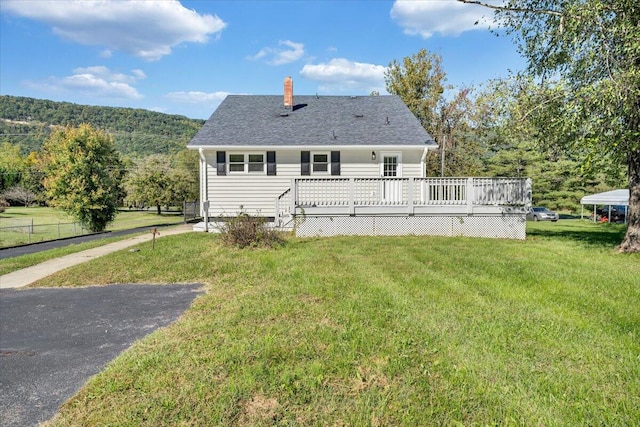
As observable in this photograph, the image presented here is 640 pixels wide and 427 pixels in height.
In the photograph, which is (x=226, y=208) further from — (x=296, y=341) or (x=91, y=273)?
(x=296, y=341)

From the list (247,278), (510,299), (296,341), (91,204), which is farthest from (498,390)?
(91,204)

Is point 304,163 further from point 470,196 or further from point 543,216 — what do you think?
point 543,216

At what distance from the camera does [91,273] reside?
24.9 ft

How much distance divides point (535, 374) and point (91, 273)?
778 centimetres

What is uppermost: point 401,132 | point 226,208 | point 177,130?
point 177,130

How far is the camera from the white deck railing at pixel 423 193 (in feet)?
39.0

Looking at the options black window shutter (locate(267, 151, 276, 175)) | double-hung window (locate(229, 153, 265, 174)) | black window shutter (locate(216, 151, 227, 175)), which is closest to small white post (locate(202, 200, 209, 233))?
black window shutter (locate(216, 151, 227, 175))

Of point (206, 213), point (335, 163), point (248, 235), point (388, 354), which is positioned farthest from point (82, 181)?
point (388, 354)

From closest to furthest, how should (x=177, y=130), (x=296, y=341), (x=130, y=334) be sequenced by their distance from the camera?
(x=296, y=341) → (x=130, y=334) → (x=177, y=130)

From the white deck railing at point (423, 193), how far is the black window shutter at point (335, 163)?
2.82m

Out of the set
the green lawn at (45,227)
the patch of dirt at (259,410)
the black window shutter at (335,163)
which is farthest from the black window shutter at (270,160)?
the patch of dirt at (259,410)

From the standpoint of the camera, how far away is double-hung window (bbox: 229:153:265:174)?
15.4m

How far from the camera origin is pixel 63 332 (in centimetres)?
457

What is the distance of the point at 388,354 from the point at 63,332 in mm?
3888
